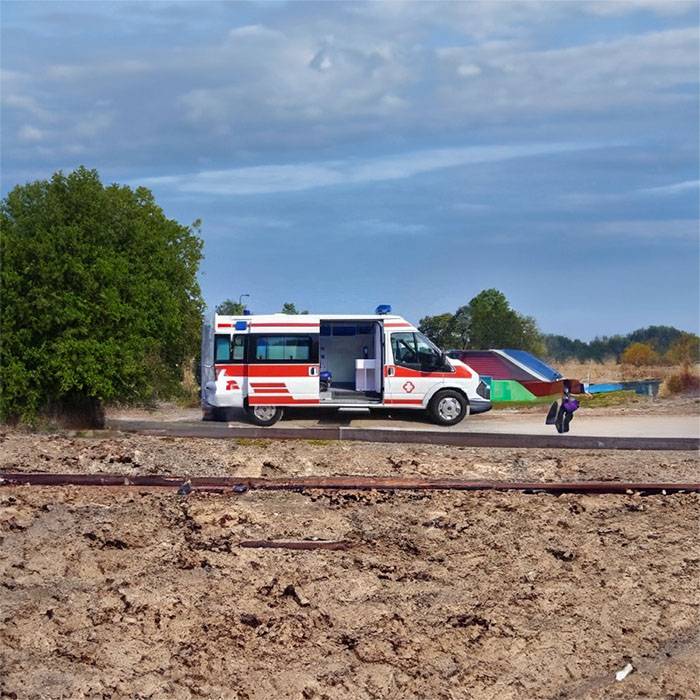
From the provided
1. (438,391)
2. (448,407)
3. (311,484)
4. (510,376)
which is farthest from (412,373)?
(311,484)

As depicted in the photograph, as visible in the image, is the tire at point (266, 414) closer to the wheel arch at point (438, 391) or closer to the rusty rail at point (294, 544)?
the wheel arch at point (438, 391)

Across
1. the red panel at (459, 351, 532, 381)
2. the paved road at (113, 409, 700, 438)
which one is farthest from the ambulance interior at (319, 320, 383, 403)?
the red panel at (459, 351, 532, 381)

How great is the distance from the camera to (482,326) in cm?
3359

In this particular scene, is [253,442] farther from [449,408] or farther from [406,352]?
[449,408]

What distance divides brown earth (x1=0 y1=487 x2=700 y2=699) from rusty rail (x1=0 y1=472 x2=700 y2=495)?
0.75 meters

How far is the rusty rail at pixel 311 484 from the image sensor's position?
44.5 ft

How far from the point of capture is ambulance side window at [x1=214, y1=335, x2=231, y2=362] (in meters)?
23.0

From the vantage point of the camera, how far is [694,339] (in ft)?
127

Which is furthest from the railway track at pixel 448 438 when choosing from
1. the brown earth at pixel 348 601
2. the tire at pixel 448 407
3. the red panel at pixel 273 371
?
the brown earth at pixel 348 601

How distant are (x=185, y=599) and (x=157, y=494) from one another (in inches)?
171

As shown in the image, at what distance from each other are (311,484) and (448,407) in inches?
402

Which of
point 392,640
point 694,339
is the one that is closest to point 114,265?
point 392,640

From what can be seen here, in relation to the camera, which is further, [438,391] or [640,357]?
[640,357]

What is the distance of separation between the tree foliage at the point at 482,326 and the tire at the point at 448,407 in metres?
7.96
